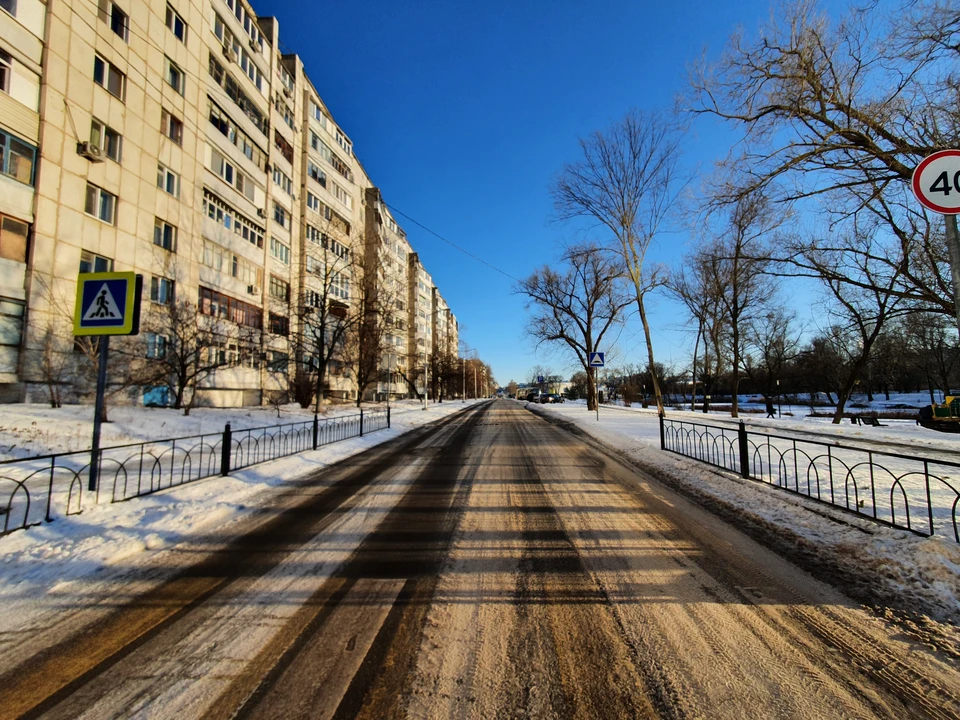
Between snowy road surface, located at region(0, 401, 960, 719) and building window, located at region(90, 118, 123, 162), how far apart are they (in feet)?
70.9

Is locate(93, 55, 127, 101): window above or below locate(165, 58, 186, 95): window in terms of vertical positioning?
below

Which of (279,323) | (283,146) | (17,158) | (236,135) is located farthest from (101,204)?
(283,146)

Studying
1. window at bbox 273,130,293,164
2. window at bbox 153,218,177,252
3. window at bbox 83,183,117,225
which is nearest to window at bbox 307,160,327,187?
window at bbox 273,130,293,164

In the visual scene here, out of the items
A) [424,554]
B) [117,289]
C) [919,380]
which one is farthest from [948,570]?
[919,380]

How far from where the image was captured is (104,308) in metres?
6.25

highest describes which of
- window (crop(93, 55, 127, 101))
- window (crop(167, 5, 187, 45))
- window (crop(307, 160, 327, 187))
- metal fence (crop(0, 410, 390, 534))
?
window (crop(307, 160, 327, 187))

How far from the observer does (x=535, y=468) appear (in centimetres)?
938

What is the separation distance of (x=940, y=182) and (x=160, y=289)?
2672cm

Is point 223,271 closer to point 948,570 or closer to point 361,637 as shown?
point 361,637

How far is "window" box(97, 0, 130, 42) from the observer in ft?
61.9

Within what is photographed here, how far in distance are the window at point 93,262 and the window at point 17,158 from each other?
300 centimetres

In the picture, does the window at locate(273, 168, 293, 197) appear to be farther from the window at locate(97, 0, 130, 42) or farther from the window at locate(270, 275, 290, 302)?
the window at locate(97, 0, 130, 42)

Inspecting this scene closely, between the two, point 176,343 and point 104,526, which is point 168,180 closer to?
point 176,343

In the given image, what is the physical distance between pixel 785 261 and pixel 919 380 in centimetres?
A: 8371
